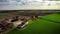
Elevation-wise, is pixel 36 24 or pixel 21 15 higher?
pixel 21 15

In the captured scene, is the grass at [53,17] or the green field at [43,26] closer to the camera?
the green field at [43,26]

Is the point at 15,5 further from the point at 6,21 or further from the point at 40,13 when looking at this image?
the point at 40,13

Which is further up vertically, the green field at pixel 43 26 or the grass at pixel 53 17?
the grass at pixel 53 17

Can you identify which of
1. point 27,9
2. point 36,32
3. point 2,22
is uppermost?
point 27,9

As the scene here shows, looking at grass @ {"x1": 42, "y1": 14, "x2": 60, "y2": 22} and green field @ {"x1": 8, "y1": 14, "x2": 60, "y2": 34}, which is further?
grass @ {"x1": 42, "y1": 14, "x2": 60, "y2": 22}

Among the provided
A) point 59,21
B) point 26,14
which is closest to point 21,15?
point 26,14

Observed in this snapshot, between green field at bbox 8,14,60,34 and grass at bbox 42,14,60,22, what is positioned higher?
grass at bbox 42,14,60,22

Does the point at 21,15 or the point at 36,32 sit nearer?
the point at 36,32
